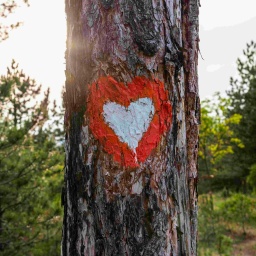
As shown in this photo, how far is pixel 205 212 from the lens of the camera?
32.5ft

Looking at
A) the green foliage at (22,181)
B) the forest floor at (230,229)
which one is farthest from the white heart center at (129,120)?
the forest floor at (230,229)

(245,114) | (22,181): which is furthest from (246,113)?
(22,181)

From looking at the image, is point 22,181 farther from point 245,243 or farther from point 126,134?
point 245,243

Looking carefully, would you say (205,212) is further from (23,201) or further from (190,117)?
(190,117)

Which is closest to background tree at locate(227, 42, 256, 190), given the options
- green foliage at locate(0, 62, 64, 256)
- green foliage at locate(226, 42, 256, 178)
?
green foliage at locate(226, 42, 256, 178)

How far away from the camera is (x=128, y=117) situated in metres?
1.13

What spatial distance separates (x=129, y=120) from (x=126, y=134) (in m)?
0.04

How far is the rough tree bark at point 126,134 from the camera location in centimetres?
110

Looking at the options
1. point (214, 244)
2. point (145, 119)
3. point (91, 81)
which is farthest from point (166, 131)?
point (214, 244)

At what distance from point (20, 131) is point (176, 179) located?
376cm

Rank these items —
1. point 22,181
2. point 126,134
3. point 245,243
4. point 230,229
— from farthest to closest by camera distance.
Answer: point 230,229 < point 245,243 < point 22,181 < point 126,134

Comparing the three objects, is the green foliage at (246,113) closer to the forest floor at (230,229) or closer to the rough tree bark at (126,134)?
the forest floor at (230,229)

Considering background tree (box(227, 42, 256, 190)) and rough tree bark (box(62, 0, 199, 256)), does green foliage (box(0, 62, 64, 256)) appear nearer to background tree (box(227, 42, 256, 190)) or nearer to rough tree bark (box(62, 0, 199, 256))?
rough tree bark (box(62, 0, 199, 256))

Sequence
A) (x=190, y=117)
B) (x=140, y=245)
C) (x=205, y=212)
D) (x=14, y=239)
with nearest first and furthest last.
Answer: (x=140, y=245) < (x=190, y=117) < (x=14, y=239) < (x=205, y=212)
